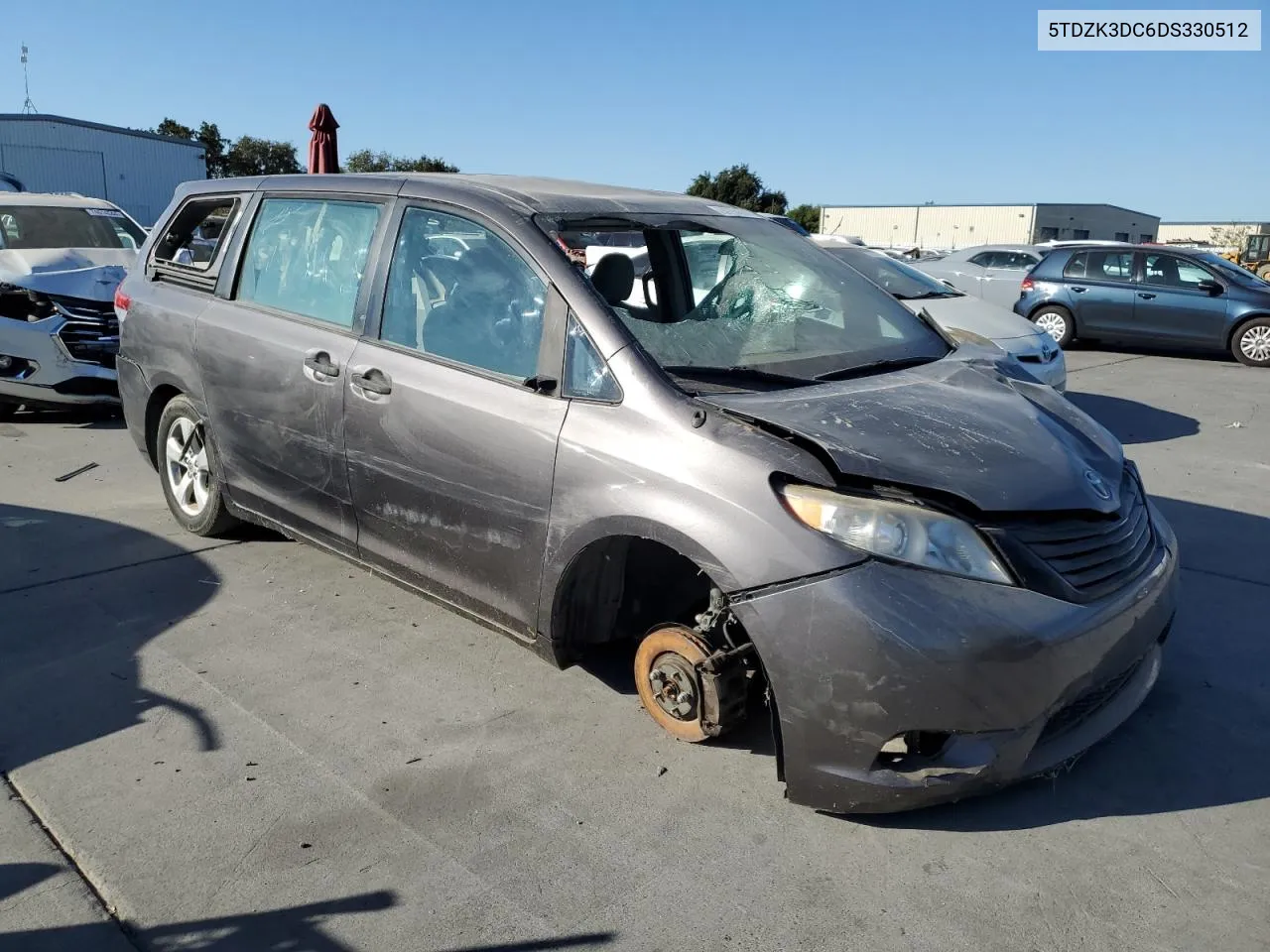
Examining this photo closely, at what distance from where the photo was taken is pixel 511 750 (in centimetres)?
329

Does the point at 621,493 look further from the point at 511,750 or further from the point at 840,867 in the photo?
the point at 840,867

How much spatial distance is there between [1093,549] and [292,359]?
304 cm

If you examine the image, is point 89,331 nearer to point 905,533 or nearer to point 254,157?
A: point 905,533

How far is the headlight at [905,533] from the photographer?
2.70 meters

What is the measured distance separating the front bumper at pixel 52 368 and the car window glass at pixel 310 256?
4.21 metres

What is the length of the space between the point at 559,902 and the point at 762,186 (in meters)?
66.9

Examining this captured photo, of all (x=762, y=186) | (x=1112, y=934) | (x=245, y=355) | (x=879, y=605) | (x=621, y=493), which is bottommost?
(x=1112, y=934)

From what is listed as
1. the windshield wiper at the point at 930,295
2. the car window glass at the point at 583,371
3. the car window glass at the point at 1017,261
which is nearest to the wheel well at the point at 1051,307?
the car window glass at the point at 1017,261

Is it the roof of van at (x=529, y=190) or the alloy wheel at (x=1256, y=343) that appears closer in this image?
the roof of van at (x=529, y=190)

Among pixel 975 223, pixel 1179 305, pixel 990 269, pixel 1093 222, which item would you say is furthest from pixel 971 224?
pixel 1179 305

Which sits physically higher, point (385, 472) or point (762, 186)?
point (762, 186)

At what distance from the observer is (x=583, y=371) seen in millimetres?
3252

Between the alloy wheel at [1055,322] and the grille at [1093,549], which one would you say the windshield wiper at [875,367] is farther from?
the alloy wheel at [1055,322]

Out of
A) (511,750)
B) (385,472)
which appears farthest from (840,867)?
(385,472)
